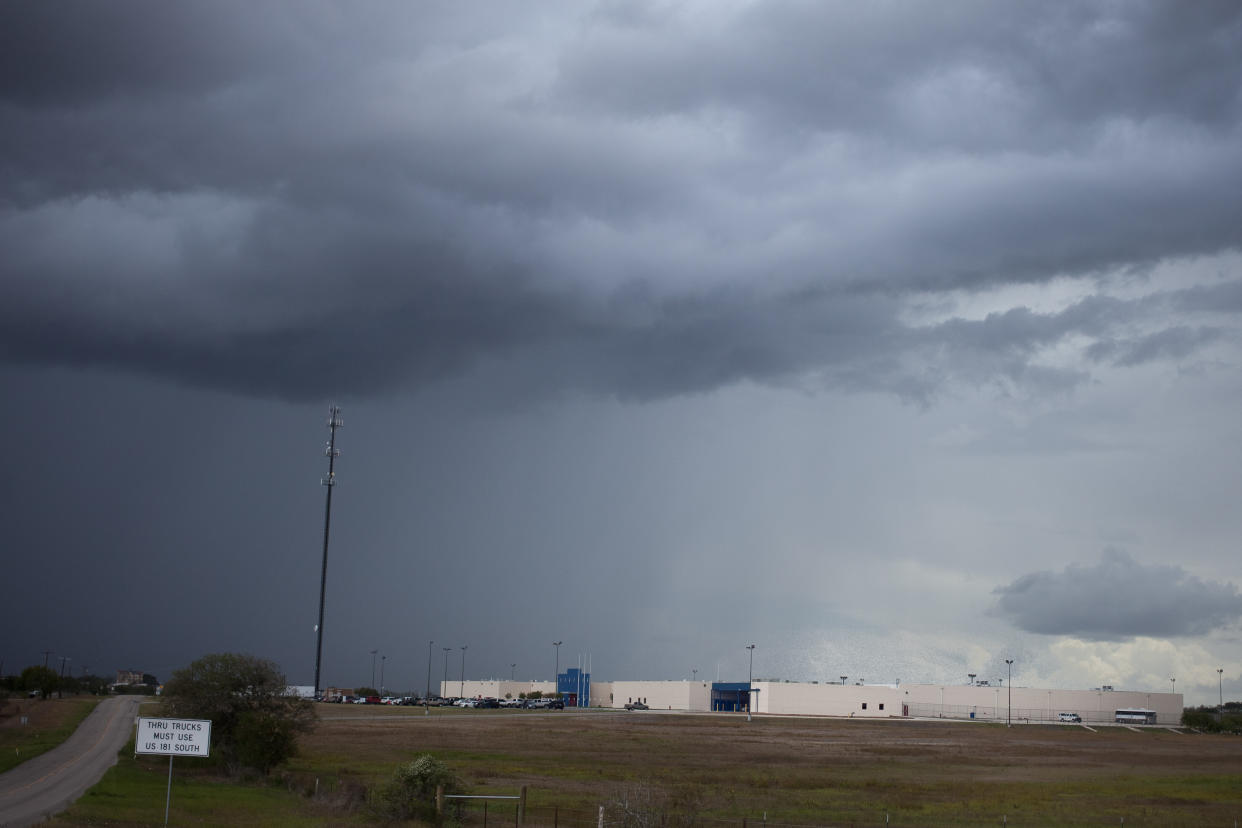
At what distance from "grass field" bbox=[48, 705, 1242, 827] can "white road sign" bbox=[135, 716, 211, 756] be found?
734cm

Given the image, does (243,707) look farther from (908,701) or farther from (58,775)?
(908,701)

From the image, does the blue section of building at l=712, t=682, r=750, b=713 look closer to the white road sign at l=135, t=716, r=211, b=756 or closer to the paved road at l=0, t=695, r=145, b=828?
the paved road at l=0, t=695, r=145, b=828

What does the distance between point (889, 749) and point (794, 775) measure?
31221 mm

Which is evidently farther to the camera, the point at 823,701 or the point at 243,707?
the point at 823,701

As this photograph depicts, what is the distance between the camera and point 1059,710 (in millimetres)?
191875

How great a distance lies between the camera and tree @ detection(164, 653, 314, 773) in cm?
5431

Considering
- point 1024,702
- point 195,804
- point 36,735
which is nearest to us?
point 195,804

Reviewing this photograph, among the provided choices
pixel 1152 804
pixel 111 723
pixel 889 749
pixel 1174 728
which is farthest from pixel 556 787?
pixel 1174 728

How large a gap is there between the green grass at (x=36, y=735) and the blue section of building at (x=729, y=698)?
369ft

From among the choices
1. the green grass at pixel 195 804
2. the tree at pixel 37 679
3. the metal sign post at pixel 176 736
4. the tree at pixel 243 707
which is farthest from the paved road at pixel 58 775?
the tree at pixel 37 679

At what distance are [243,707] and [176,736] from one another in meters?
30.5

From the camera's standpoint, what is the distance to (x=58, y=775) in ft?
167

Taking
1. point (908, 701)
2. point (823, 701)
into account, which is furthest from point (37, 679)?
point (908, 701)

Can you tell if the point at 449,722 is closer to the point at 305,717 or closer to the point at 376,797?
the point at 305,717
